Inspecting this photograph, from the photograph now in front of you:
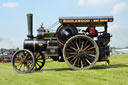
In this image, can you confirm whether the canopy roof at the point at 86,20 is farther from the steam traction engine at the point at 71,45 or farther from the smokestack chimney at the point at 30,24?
Result: the smokestack chimney at the point at 30,24

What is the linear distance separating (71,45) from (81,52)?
729 millimetres

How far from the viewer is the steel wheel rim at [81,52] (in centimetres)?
1116

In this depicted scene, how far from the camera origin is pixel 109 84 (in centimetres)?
701

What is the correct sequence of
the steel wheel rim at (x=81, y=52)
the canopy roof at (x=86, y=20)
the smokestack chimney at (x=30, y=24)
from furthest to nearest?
the smokestack chimney at (x=30, y=24)
the canopy roof at (x=86, y=20)
the steel wheel rim at (x=81, y=52)

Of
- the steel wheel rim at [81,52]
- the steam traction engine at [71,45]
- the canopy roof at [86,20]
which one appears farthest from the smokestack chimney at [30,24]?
the steel wheel rim at [81,52]

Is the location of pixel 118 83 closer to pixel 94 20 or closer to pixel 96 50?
pixel 96 50

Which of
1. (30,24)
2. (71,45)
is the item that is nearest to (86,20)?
(71,45)

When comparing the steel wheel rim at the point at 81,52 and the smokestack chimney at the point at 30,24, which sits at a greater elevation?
the smokestack chimney at the point at 30,24

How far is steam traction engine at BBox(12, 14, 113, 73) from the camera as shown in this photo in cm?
1120

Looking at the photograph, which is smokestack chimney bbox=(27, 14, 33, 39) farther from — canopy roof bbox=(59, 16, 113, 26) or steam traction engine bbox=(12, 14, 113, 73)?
canopy roof bbox=(59, 16, 113, 26)

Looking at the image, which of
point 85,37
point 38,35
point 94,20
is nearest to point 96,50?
point 85,37

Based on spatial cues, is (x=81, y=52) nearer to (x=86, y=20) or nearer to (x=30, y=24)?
(x=86, y=20)

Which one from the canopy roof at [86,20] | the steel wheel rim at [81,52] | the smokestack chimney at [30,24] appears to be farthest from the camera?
the smokestack chimney at [30,24]

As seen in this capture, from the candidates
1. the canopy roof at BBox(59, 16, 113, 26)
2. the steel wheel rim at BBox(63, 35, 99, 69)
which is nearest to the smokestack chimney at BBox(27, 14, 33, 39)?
the canopy roof at BBox(59, 16, 113, 26)
